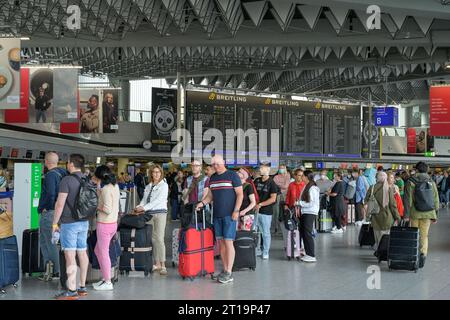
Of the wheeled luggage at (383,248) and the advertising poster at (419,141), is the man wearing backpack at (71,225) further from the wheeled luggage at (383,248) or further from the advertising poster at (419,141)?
the advertising poster at (419,141)

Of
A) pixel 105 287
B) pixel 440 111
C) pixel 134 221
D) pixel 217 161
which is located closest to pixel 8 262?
pixel 105 287

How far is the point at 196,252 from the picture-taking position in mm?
8461

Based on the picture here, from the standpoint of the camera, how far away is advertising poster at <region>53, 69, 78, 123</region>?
1681cm

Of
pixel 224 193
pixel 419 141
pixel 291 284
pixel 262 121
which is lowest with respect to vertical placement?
pixel 291 284

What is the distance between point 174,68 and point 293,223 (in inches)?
940

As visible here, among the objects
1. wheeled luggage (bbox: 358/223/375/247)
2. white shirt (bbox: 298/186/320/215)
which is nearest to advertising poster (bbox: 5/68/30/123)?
white shirt (bbox: 298/186/320/215)

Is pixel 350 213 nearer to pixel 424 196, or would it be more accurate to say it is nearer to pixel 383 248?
pixel 383 248

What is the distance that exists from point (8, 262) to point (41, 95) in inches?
432

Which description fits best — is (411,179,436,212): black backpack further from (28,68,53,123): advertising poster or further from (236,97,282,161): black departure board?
(28,68,53,123): advertising poster

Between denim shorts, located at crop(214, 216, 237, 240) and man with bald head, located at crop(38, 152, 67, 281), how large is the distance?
7.06 ft

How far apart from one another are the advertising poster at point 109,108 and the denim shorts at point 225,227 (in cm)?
1691

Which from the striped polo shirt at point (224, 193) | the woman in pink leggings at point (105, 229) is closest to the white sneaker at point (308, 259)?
the striped polo shirt at point (224, 193)

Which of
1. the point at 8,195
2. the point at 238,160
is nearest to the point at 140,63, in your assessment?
the point at 238,160
